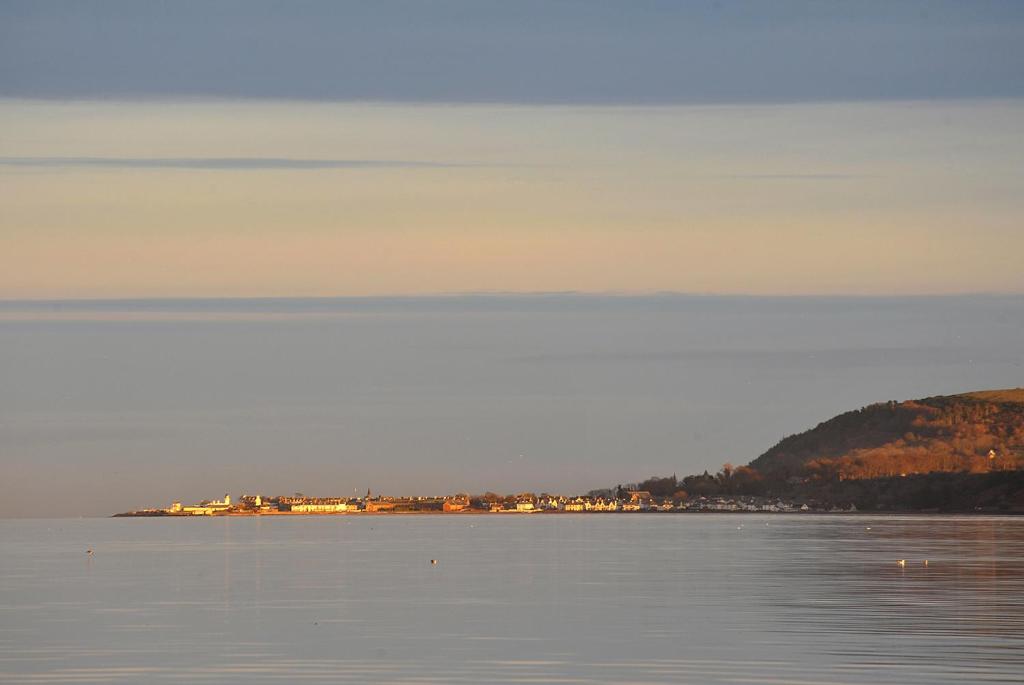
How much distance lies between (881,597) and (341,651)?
3029 cm

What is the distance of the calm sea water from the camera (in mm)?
48062

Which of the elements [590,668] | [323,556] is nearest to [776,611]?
[590,668]

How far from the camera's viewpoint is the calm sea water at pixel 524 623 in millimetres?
48062

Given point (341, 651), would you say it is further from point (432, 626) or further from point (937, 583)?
point (937, 583)

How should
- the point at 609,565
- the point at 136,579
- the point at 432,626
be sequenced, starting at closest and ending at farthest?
1. the point at 432,626
2. the point at 136,579
3. the point at 609,565

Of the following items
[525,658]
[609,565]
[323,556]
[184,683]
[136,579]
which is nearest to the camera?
[184,683]

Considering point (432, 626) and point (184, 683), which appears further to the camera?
point (432, 626)

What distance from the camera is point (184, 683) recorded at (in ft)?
151

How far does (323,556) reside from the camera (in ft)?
458

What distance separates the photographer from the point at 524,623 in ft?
207

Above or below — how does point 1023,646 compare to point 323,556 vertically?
below

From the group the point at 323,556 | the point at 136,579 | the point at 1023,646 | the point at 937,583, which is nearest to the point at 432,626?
the point at 1023,646

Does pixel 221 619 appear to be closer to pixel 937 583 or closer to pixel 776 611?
pixel 776 611

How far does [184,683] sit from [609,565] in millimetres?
70212
